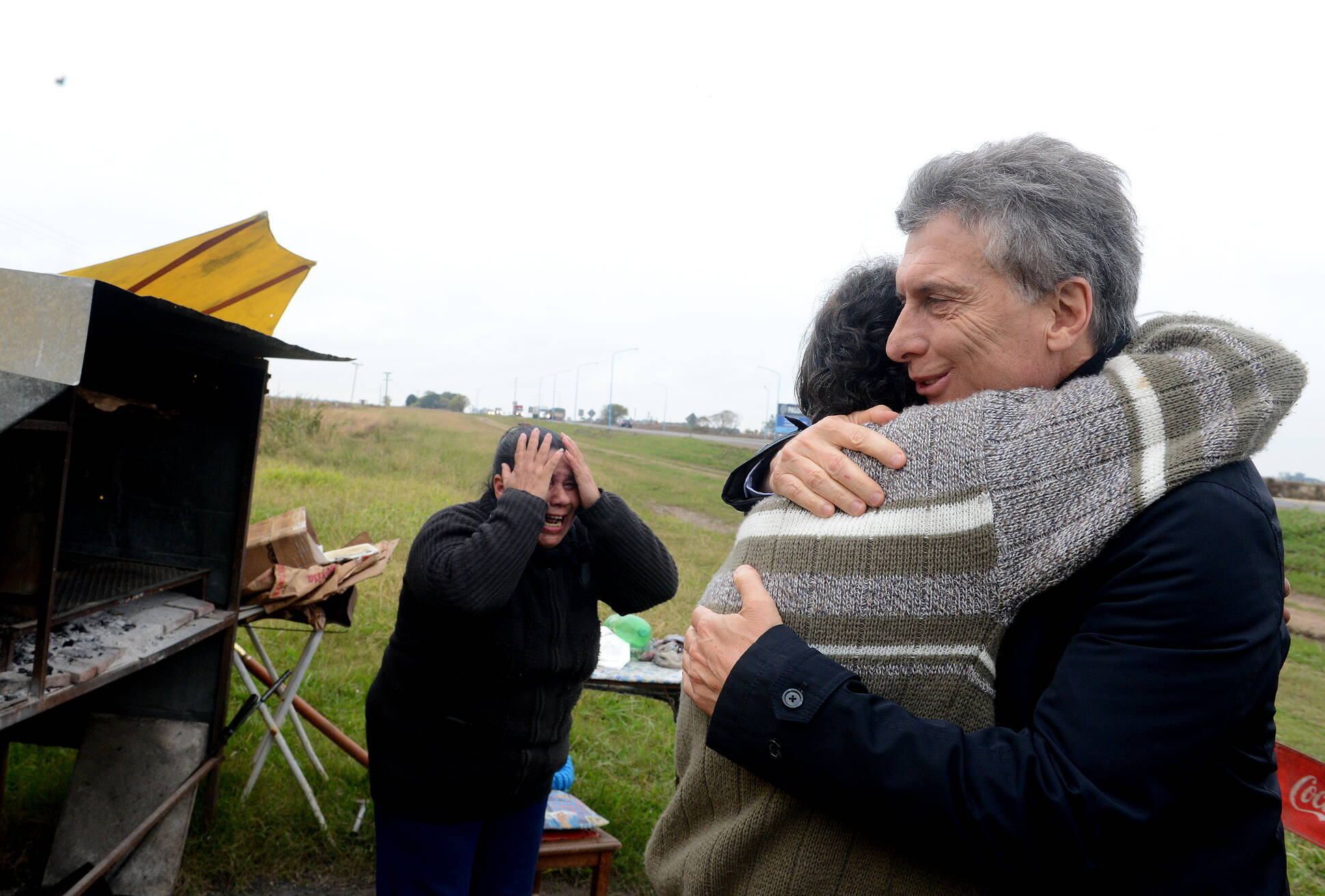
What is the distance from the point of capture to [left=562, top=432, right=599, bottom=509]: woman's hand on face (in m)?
3.02

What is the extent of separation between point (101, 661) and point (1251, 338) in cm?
291

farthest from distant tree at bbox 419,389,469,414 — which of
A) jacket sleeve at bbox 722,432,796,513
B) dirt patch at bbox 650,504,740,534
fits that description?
jacket sleeve at bbox 722,432,796,513

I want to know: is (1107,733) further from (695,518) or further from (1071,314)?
→ (695,518)

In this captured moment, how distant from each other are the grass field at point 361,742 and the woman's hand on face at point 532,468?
1.71m

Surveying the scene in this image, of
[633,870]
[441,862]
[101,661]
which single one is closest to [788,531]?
[441,862]

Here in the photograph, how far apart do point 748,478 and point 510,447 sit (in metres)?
1.56

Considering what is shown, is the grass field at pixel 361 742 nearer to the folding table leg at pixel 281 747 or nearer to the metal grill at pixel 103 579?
the folding table leg at pixel 281 747

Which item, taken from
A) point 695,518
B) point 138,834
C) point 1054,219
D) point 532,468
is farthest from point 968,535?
point 695,518

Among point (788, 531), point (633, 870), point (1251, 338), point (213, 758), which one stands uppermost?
point (1251, 338)

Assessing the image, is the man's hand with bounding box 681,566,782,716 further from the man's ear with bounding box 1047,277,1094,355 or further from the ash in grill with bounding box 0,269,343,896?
the ash in grill with bounding box 0,269,343,896

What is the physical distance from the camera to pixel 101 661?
2504 millimetres

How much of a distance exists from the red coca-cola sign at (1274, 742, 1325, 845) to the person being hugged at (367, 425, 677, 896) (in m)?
2.28

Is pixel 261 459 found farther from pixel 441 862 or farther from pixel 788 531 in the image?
pixel 788 531

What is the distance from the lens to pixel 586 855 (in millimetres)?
3502
